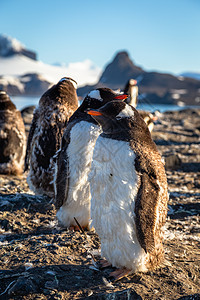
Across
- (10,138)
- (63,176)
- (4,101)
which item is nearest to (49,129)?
(63,176)

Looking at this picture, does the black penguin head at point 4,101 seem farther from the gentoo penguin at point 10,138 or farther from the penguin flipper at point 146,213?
the penguin flipper at point 146,213

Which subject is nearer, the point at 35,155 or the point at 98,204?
the point at 98,204

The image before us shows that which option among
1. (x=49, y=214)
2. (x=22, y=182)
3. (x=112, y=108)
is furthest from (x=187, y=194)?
(x=112, y=108)

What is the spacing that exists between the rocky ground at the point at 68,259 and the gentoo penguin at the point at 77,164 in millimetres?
263

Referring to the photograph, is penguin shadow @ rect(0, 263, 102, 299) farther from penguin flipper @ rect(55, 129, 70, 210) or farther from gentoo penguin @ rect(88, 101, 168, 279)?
penguin flipper @ rect(55, 129, 70, 210)

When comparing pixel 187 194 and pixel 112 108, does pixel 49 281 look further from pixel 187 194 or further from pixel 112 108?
pixel 187 194

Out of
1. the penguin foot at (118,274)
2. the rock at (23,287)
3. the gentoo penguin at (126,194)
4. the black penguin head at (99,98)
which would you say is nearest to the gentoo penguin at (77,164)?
the black penguin head at (99,98)

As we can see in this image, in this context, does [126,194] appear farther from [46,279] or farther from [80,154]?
[80,154]

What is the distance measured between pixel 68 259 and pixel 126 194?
98 centimetres

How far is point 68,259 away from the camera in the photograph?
3.35 m

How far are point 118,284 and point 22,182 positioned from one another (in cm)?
405

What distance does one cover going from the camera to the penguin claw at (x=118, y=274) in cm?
300

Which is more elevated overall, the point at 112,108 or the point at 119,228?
the point at 112,108

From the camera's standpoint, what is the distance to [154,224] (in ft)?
9.88
